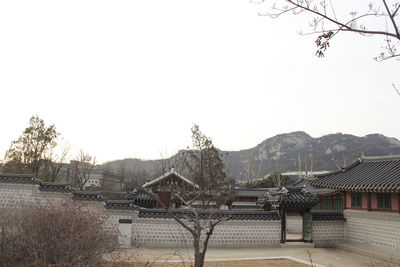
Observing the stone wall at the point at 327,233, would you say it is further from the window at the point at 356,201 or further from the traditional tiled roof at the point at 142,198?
the traditional tiled roof at the point at 142,198

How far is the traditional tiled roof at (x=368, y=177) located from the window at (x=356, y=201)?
906 mm

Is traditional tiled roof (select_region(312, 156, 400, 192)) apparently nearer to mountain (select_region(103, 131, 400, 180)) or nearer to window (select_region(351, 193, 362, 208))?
window (select_region(351, 193, 362, 208))

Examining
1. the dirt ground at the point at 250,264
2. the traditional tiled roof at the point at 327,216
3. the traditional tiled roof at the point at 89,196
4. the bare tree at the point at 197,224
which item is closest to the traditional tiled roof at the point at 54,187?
the traditional tiled roof at the point at 89,196

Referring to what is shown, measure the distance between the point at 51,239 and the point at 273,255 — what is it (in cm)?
966

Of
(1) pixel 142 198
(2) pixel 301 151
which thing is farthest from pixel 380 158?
(2) pixel 301 151

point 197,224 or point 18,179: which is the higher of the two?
point 18,179

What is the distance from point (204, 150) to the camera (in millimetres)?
28641

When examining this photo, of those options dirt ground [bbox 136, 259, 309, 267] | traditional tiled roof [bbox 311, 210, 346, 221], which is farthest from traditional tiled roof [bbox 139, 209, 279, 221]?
dirt ground [bbox 136, 259, 309, 267]

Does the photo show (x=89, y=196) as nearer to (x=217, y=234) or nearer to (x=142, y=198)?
(x=142, y=198)

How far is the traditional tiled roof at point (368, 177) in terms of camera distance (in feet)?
45.4

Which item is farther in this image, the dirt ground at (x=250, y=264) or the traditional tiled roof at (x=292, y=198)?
the traditional tiled roof at (x=292, y=198)

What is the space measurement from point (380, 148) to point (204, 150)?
5711 cm

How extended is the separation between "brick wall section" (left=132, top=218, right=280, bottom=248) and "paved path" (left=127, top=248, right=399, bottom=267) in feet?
1.67

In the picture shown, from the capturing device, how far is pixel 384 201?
48.2 feet
